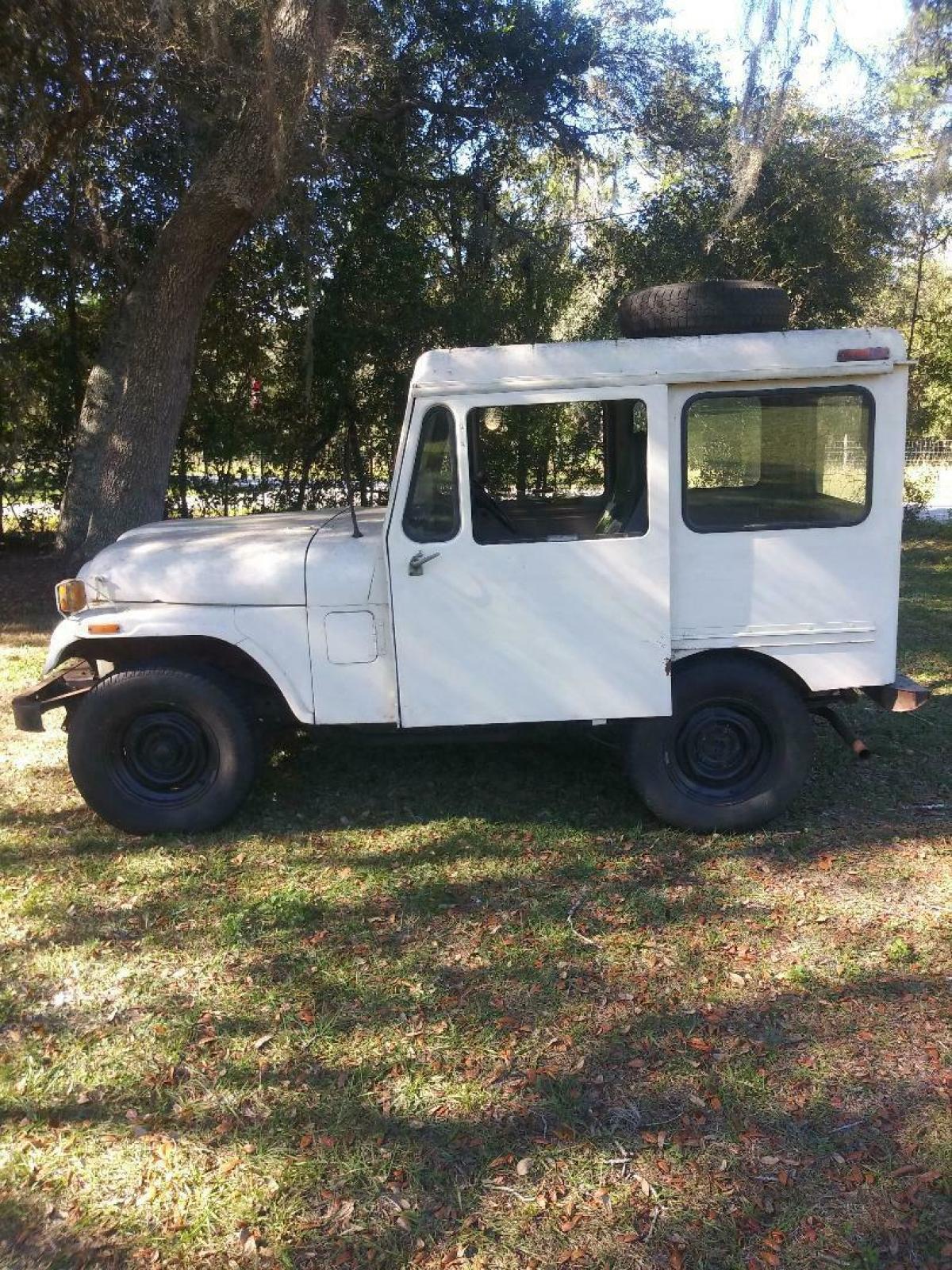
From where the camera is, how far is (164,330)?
31.2 ft

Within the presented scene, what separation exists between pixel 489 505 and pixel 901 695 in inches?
81.8

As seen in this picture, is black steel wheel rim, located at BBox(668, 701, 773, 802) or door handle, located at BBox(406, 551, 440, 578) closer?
door handle, located at BBox(406, 551, 440, 578)

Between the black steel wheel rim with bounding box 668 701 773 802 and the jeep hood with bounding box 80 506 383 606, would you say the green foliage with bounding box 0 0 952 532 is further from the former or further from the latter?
the black steel wheel rim with bounding box 668 701 773 802

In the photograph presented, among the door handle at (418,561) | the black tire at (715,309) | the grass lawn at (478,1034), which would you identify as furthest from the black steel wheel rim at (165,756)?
the black tire at (715,309)

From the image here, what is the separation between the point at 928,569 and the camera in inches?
480

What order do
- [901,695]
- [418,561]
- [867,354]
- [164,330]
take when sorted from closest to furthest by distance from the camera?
[867,354]
[418,561]
[901,695]
[164,330]

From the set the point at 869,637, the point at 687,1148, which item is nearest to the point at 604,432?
the point at 869,637

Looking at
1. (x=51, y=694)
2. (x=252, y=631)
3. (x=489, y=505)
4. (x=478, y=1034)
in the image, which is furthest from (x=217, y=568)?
(x=478, y=1034)

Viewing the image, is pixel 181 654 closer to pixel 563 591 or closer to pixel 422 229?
pixel 563 591

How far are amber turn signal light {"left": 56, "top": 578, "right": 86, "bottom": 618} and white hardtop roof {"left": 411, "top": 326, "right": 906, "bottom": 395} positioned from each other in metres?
1.83

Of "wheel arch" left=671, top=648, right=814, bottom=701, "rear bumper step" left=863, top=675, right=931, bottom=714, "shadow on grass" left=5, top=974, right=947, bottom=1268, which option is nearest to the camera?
"shadow on grass" left=5, top=974, right=947, bottom=1268

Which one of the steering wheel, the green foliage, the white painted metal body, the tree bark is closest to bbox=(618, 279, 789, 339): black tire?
the white painted metal body

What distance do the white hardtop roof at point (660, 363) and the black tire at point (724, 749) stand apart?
4.28 ft

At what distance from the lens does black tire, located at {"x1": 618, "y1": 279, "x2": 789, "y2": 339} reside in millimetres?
4410
